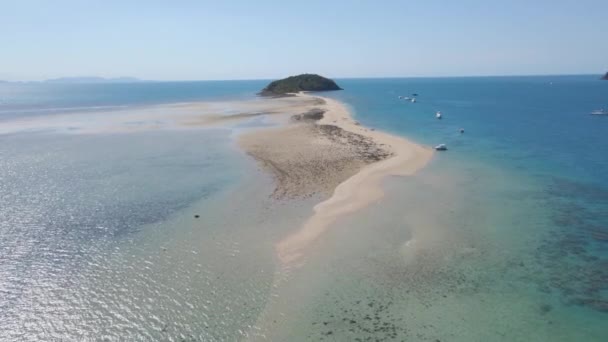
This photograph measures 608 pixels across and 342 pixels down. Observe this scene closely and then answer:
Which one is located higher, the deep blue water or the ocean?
the deep blue water

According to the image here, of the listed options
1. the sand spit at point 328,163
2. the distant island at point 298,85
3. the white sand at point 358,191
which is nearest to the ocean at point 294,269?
the white sand at point 358,191

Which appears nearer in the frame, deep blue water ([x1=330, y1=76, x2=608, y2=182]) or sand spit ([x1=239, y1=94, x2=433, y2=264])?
sand spit ([x1=239, y1=94, x2=433, y2=264])

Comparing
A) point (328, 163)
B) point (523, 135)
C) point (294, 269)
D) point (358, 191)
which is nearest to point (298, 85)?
point (523, 135)

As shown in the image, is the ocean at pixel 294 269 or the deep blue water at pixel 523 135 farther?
the deep blue water at pixel 523 135

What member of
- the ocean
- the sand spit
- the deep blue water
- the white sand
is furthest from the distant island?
the ocean

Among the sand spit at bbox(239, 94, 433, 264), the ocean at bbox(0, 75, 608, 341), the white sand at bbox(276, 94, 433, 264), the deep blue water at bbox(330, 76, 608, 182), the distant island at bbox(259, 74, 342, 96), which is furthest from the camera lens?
the distant island at bbox(259, 74, 342, 96)

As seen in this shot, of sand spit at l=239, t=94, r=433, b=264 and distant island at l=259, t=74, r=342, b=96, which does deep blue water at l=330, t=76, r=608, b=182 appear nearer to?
sand spit at l=239, t=94, r=433, b=264

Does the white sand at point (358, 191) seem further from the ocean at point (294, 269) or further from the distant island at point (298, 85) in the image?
the distant island at point (298, 85)
